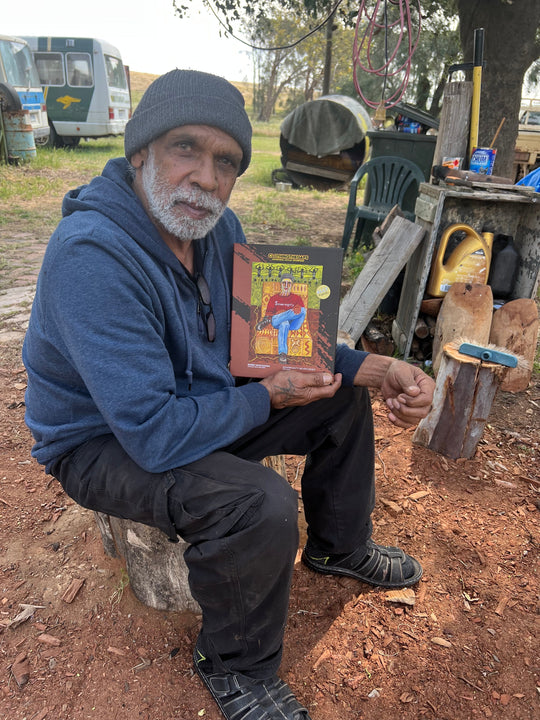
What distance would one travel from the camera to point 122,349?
1.42 metres

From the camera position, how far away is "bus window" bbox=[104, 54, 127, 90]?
14742mm

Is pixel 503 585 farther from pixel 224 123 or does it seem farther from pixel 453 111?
pixel 453 111

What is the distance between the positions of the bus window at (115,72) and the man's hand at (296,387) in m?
15.6

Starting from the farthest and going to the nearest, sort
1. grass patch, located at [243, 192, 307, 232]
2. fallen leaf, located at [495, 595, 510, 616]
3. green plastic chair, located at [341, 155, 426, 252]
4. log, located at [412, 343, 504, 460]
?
grass patch, located at [243, 192, 307, 232]
green plastic chair, located at [341, 155, 426, 252]
log, located at [412, 343, 504, 460]
fallen leaf, located at [495, 595, 510, 616]

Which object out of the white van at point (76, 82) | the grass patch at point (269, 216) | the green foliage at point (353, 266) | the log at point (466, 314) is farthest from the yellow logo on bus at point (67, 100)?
the log at point (466, 314)

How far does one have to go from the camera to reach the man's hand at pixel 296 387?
1.78 meters

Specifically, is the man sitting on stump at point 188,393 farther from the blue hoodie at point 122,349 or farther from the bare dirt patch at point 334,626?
the bare dirt patch at point 334,626

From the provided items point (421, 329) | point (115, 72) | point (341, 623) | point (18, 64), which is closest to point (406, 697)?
point (341, 623)

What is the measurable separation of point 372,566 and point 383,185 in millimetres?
5688

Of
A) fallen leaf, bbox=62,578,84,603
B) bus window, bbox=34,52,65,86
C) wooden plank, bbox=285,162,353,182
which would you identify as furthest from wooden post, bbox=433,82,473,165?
bus window, bbox=34,52,65,86

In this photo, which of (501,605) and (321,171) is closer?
(501,605)

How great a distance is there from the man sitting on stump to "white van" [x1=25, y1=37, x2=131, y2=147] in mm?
14656

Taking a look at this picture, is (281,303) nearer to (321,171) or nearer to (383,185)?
(383,185)

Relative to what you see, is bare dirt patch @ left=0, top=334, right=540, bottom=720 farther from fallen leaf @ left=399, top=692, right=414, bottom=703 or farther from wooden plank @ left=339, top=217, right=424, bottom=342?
wooden plank @ left=339, top=217, right=424, bottom=342
